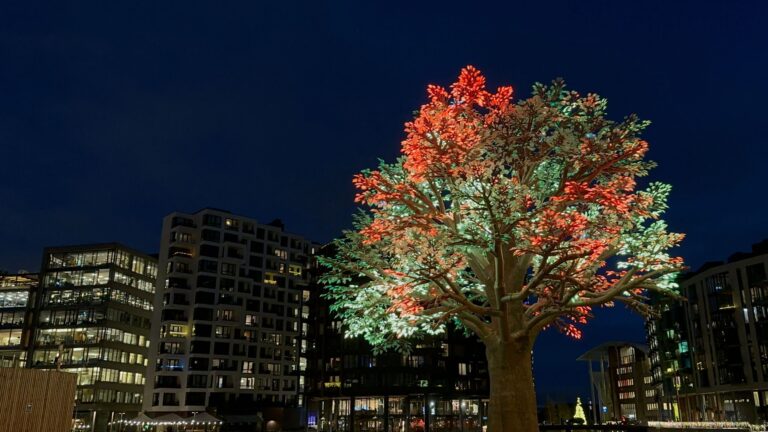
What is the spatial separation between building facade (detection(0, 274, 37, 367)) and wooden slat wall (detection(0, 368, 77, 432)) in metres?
87.4

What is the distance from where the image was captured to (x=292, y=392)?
359ft

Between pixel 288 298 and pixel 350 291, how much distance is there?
97659 mm

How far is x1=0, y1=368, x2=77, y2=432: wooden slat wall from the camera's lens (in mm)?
15656

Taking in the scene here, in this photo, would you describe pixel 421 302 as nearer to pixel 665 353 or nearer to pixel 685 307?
pixel 685 307

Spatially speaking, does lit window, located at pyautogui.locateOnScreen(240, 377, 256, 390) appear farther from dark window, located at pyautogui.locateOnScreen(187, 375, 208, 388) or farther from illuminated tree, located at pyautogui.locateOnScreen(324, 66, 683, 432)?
illuminated tree, located at pyautogui.locateOnScreen(324, 66, 683, 432)

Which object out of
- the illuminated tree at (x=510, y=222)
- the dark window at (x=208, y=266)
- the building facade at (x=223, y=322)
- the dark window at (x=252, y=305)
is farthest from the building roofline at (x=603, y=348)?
the illuminated tree at (x=510, y=222)

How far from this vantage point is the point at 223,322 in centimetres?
10069

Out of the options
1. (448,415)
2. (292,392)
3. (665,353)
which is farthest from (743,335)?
(292,392)

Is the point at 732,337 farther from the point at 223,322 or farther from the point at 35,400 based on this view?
the point at 35,400

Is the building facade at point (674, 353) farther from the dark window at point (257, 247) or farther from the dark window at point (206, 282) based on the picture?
the dark window at point (206, 282)

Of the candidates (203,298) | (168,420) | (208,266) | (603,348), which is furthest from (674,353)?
(168,420)

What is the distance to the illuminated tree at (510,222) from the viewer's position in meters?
16.6

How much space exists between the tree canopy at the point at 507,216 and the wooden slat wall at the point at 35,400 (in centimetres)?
826

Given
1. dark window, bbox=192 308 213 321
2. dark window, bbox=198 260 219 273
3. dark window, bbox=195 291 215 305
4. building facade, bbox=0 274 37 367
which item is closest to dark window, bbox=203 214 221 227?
dark window, bbox=198 260 219 273
